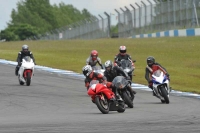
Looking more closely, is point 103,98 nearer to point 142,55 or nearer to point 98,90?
point 98,90

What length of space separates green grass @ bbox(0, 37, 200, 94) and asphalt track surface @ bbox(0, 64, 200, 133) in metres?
4.24

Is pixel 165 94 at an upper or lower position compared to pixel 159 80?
lower

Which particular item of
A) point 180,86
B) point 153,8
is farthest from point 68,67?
point 153,8

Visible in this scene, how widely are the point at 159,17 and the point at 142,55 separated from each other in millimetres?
18004

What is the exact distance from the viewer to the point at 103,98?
16.6m

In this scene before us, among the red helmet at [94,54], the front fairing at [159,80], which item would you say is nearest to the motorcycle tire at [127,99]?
the front fairing at [159,80]

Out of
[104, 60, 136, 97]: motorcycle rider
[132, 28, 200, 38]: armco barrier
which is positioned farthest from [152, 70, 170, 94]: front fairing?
[132, 28, 200, 38]: armco barrier

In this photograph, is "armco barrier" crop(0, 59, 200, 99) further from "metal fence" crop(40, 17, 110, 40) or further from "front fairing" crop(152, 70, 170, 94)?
"metal fence" crop(40, 17, 110, 40)

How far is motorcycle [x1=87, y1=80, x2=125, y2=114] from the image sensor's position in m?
16.5

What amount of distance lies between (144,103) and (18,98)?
3.55 meters

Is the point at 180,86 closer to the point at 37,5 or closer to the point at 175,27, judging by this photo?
the point at 175,27

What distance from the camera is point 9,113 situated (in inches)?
676

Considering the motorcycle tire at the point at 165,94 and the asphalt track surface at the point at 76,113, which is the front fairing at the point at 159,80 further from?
the asphalt track surface at the point at 76,113

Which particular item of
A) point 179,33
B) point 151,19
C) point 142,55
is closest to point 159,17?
point 151,19
